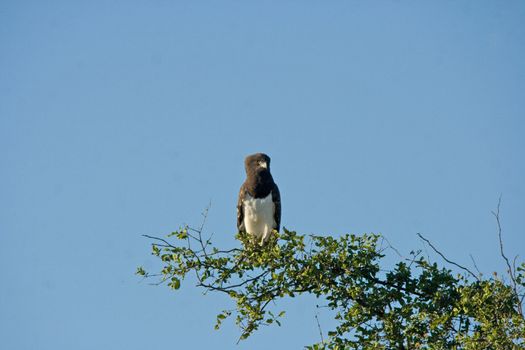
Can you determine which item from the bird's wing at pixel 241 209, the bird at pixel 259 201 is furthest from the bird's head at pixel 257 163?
the bird's wing at pixel 241 209

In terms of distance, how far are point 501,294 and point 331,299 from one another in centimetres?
155

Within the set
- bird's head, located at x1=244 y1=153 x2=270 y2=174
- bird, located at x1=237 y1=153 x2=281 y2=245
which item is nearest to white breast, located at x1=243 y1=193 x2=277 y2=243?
bird, located at x1=237 y1=153 x2=281 y2=245

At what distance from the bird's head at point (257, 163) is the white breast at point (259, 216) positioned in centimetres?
32

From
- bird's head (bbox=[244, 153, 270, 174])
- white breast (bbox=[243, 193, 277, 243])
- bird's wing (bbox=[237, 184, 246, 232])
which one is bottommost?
white breast (bbox=[243, 193, 277, 243])

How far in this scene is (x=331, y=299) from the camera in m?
9.73

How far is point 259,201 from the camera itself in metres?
12.5

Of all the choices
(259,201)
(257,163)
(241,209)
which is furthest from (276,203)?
(257,163)

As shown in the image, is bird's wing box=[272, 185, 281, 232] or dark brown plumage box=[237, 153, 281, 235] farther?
bird's wing box=[272, 185, 281, 232]

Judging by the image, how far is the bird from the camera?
12492mm

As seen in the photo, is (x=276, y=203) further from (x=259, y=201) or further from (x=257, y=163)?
(x=257, y=163)

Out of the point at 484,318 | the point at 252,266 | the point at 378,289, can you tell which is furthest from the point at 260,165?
the point at 484,318

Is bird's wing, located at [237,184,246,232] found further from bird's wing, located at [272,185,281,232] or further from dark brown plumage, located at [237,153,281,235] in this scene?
bird's wing, located at [272,185,281,232]

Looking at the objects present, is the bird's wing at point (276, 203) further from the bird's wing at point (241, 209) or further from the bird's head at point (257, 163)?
the bird's wing at point (241, 209)

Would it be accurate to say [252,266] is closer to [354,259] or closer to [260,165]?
[354,259]
